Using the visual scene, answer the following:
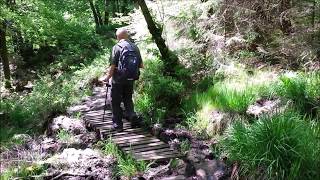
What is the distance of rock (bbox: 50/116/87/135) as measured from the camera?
29.9 ft

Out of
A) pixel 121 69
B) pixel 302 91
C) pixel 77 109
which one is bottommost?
pixel 77 109

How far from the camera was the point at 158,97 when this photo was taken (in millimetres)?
9969

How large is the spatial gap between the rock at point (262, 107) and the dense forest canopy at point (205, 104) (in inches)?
1.0

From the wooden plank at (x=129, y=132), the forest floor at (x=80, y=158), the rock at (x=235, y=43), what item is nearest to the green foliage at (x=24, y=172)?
the forest floor at (x=80, y=158)

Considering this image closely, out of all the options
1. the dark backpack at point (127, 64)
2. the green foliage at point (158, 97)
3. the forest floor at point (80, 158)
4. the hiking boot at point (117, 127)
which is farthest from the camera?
the green foliage at point (158, 97)

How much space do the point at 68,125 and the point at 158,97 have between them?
2.13m

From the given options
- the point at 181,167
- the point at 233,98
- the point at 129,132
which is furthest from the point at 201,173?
the point at 129,132

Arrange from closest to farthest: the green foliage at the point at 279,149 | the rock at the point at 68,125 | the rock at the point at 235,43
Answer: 1. the green foliage at the point at 279,149
2. the rock at the point at 68,125
3. the rock at the point at 235,43

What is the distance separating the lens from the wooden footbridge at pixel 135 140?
23.1 ft

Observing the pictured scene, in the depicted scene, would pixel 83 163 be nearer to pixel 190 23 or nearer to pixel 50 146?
pixel 50 146

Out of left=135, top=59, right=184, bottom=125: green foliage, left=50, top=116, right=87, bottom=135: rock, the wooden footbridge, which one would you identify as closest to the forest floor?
left=50, top=116, right=87, bottom=135: rock

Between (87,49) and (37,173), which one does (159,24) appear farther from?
(87,49)

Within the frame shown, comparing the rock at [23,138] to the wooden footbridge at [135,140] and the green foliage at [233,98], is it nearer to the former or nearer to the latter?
the wooden footbridge at [135,140]

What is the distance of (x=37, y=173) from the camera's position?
678 cm
